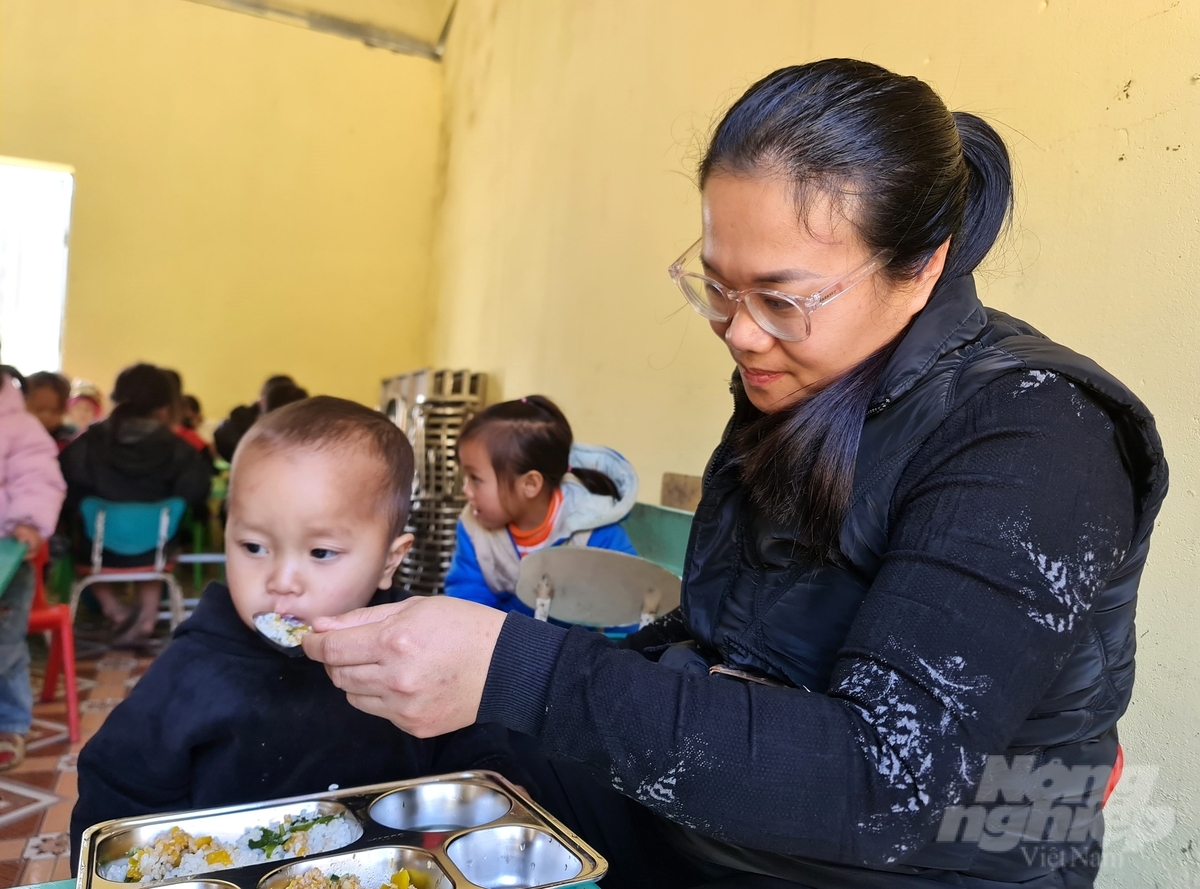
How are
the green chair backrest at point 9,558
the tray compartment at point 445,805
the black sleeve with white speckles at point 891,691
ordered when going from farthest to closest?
the green chair backrest at point 9,558, the tray compartment at point 445,805, the black sleeve with white speckles at point 891,691

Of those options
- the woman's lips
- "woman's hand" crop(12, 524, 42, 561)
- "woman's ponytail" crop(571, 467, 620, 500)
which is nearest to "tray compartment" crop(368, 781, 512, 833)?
the woman's lips

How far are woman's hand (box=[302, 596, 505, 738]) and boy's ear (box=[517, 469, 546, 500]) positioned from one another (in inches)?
89.2

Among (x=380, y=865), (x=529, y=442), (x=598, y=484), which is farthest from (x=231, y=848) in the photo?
(x=598, y=484)

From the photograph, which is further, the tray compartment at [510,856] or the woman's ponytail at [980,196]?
the woman's ponytail at [980,196]

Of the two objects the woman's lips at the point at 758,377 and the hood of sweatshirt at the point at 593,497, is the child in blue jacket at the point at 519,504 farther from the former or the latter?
the woman's lips at the point at 758,377

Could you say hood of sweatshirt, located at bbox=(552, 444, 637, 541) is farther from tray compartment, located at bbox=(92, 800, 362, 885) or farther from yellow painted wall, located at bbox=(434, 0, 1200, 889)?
tray compartment, located at bbox=(92, 800, 362, 885)

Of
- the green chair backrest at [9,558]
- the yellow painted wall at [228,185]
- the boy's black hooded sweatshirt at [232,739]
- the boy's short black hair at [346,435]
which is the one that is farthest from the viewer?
the yellow painted wall at [228,185]

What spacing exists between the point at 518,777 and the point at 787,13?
2.67 metres

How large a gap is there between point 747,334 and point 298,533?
0.76 metres

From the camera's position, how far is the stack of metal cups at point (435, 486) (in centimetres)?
559

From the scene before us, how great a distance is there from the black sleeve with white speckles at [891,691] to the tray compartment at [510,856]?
0.81ft

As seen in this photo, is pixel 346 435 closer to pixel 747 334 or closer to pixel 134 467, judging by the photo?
pixel 747 334

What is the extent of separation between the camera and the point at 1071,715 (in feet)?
3.26

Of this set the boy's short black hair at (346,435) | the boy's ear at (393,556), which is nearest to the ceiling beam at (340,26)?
the boy's short black hair at (346,435)
